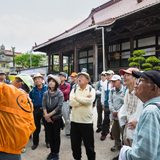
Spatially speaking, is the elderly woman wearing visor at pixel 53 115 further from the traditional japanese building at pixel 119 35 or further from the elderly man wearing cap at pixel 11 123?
the traditional japanese building at pixel 119 35

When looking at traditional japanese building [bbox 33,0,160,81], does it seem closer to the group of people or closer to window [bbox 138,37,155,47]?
window [bbox 138,37,155,47]

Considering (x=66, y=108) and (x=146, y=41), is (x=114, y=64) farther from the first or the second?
(x=66, y=108)

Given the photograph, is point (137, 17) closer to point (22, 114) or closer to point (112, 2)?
point (112, 2)

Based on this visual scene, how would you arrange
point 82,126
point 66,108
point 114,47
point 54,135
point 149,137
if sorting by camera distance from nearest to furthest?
point 149,137, point 82,126, point 54,135, point 66,108, point 114,47

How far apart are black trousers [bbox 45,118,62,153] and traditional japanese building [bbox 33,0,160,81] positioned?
5444 mm

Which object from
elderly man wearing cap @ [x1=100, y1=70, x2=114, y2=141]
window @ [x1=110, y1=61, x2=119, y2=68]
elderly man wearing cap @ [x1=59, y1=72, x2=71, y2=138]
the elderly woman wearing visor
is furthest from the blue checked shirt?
window @ [x1=110, y1=61, x2=119, y2=68]

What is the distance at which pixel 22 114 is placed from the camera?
164 centimetres

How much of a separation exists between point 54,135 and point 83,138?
79cm

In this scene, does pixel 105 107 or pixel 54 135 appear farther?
pixel 105 107

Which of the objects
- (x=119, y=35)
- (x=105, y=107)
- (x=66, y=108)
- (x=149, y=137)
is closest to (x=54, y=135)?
(x=66, y=108)

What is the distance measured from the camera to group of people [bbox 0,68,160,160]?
103 centimetres

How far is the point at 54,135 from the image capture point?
3.10 meters

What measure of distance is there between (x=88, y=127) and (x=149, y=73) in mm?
1887

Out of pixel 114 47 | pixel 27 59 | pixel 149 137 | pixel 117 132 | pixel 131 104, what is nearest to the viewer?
pixel 149 137
